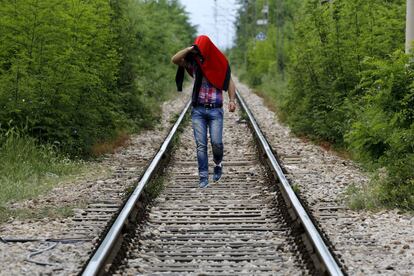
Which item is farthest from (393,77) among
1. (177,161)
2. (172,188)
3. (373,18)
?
(373,18)

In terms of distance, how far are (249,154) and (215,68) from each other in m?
4.48

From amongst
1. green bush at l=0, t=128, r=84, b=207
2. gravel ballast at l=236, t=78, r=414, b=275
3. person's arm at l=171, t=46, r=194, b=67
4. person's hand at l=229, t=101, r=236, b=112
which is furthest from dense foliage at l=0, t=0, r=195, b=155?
gravel ballast at l=236, t=78, r=414, b=275

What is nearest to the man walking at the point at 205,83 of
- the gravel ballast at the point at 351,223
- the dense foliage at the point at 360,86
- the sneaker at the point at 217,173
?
the sneaker at the point at 217,173

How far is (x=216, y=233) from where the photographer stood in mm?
7180

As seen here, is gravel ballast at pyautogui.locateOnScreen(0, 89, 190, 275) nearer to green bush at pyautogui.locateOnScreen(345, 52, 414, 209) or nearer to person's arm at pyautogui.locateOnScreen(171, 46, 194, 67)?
person's arm at pyautogui.locateOnScreen(171, 46, 194, 67)

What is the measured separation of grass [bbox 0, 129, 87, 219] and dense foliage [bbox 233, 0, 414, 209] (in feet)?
14.6

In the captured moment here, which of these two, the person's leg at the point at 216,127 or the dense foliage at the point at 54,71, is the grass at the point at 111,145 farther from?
the person's leg at the point at 216,127

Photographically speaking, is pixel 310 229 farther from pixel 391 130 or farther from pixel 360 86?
pixel 360 86

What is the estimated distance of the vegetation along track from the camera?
5.89 metres

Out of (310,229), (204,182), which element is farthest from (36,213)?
(310,229)

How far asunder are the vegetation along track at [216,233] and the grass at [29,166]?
151 centimetres

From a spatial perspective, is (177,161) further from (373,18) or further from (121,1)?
(121,1)

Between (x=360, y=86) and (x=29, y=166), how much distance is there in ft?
16.9

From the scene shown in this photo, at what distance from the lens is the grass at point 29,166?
9.73 metres
